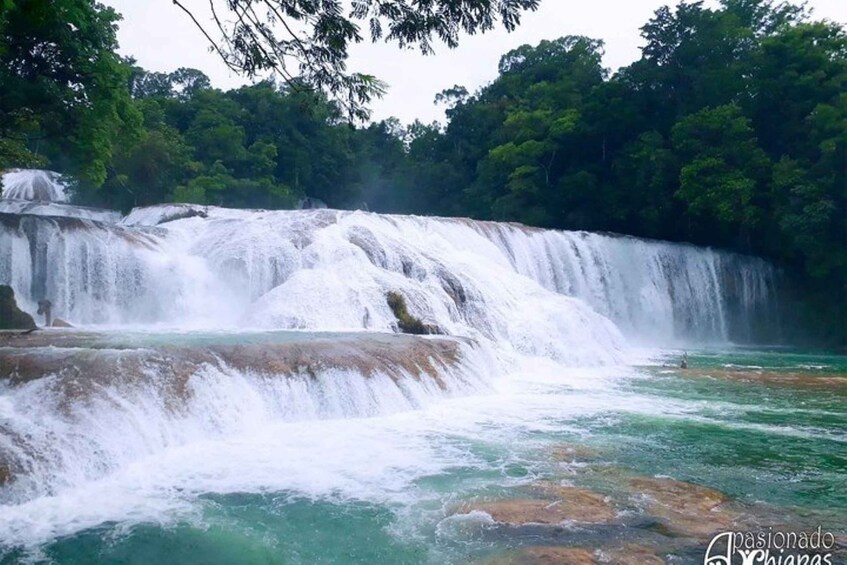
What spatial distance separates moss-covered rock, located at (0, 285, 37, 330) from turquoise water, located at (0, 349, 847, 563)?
6.27m

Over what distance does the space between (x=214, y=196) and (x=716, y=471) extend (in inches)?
1216

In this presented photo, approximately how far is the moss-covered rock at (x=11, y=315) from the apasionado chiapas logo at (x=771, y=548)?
10960 millimetres

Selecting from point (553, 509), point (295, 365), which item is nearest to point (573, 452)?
point (553, 509)

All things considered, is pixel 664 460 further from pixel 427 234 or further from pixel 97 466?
pixel 427 234

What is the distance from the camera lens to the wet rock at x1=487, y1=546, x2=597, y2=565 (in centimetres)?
445

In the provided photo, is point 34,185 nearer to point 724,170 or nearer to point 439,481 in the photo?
point 724,170

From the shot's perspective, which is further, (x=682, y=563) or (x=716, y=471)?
(x=716, y=471)

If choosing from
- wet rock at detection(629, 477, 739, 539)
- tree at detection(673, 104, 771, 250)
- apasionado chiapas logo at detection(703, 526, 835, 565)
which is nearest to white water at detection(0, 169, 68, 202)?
tree at detection(673, 104, 771, 250)

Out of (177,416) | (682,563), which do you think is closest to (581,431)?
(682,563)

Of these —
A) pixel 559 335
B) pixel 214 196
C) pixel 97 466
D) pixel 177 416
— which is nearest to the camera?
pixel 97 466

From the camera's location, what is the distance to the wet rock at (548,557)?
4445mm

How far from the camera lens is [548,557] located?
14.8 feet

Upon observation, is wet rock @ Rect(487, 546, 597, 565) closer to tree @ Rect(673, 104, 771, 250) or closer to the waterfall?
the waterfall

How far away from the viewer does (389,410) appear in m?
9.23
